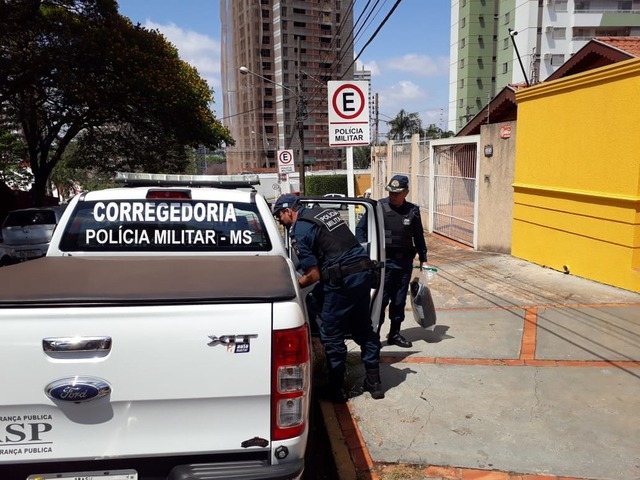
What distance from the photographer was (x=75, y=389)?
77.1 inches

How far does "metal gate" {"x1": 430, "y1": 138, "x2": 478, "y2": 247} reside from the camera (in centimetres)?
1123

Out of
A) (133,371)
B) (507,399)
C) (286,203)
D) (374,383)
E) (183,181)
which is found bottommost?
(507,399)

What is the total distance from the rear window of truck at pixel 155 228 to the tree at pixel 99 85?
13739 millimetres

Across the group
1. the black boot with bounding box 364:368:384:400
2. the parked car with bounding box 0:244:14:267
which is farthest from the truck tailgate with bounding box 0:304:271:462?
the parked car with bounding box 0:244:14:267

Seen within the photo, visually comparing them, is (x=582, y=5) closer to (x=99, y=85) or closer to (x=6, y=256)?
(x=99, y=85)

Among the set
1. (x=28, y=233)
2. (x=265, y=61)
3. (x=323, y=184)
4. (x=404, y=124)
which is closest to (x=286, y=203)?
(x=28, y=233)

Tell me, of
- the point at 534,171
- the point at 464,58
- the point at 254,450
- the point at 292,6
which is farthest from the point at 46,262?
the point at 292,6

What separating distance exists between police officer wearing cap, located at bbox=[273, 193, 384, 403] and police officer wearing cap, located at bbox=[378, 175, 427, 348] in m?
1.11

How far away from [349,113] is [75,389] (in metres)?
4.85

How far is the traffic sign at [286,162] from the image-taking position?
16.4 metres

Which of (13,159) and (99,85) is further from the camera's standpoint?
(13,159)

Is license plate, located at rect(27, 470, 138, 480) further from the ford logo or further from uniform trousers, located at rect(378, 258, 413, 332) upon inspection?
uniform trousers, located at rect(378, 258, 413, 332)

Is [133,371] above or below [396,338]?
above

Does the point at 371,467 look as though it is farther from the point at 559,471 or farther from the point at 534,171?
the point at 534,171
